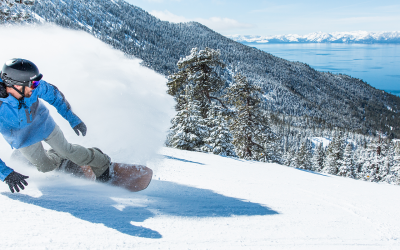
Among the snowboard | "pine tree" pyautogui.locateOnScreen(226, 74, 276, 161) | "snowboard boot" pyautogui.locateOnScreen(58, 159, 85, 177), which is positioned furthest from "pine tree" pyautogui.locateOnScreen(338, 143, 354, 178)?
"snowboard boot" pyautogui.locateOnScreen(58, 159, 85, 177)

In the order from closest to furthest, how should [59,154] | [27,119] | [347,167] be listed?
[27,119] → [59,154] → [347,167]

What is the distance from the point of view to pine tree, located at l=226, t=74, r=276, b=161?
56.5 ft

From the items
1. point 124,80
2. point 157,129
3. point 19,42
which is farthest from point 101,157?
point 19,42

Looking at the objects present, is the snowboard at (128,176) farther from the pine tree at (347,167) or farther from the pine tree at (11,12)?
the pine tree at (347,167)

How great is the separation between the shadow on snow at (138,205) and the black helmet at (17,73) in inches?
58.6

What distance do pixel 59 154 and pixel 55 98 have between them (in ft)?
2.89

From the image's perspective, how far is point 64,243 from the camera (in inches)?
79.5

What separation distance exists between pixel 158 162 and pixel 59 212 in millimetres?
2898

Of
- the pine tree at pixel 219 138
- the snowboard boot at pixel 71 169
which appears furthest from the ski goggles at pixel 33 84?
the pine tree at pixel 219 138

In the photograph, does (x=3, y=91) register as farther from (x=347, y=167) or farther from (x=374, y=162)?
(x=374, y=162)

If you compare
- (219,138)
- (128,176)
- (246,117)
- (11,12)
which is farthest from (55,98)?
(246,117)

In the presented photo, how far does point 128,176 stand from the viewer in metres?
3.77

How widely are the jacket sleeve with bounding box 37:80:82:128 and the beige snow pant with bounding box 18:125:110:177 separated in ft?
0.86

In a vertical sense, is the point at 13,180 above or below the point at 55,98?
below
